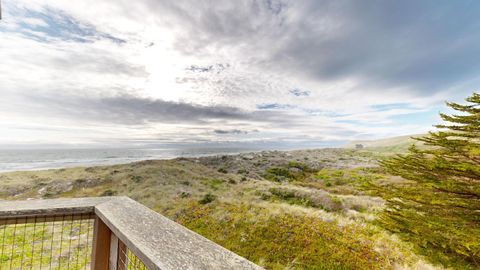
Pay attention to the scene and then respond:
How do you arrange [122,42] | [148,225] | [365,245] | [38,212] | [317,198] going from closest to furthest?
1. [148,225]
2. [38,212]
3. [365,245]
4. [122,42]
5. [317,198]

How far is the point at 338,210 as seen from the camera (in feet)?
38.2

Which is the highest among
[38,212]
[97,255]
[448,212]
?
[38,212]

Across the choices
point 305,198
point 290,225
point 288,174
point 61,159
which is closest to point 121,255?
point 290,225

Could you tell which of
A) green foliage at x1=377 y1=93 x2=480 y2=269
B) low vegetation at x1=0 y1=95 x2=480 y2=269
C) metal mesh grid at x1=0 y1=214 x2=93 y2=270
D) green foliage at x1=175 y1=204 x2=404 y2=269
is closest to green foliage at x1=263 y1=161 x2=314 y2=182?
low vegetation at x1=0 y1=95 x2=480 y2=269

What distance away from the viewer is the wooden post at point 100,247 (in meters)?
1.83

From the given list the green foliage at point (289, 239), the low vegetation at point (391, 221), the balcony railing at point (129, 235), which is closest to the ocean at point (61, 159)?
the green foliage at point (289, 239)

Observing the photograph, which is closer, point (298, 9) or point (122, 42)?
point (298, 9)

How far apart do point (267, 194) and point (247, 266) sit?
1459 cm

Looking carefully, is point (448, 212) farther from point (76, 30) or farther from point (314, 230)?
point (76, 30)

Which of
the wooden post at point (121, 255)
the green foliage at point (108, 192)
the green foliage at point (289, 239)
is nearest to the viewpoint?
the wooden post at point (121, 255)

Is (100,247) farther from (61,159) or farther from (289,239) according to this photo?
(61,159)

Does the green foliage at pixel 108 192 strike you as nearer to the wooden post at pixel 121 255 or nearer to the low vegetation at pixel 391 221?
the low vegetation at pixel 391 221

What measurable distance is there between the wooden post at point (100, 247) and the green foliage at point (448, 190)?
20.7ft

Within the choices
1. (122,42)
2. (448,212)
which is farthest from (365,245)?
(122,42)
